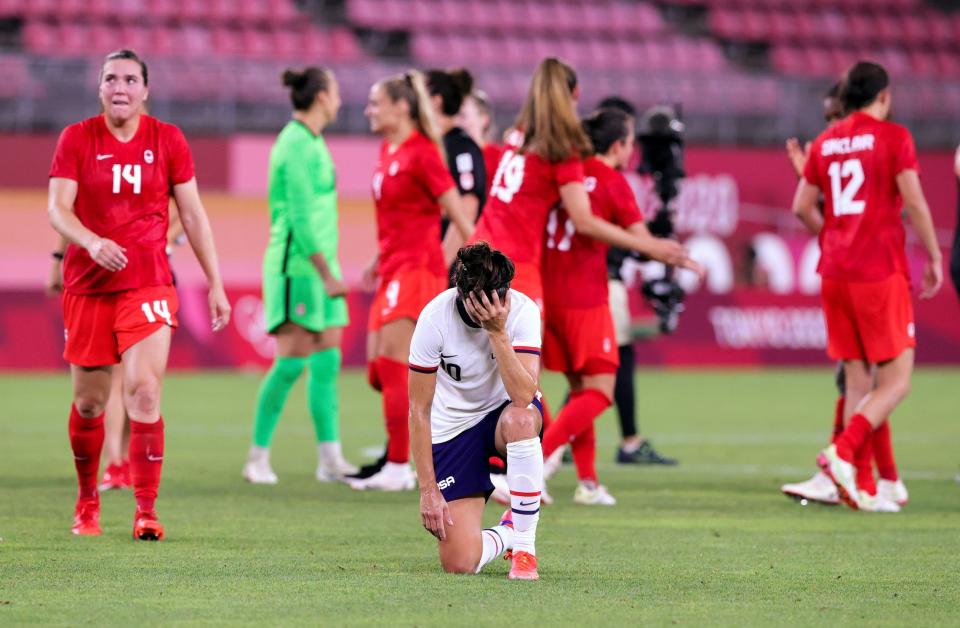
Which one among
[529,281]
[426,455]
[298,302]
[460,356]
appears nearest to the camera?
[426,455]

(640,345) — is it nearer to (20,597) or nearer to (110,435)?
(110,435)

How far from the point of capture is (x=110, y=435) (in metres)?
8.48

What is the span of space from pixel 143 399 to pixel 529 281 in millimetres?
2112

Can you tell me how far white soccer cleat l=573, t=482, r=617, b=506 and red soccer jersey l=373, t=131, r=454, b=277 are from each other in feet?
4.81

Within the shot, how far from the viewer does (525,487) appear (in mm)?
5562

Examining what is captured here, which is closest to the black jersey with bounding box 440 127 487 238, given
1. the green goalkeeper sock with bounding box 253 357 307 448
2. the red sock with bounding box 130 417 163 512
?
the green goalkeeper sock with bounding box 253 357 307 448

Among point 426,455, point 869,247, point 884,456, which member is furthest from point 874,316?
point 426,455

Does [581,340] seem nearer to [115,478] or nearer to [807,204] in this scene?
[807,204]

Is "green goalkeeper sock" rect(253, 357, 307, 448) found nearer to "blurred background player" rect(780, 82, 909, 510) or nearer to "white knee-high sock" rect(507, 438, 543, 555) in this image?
"blurred background player" rect(780, 82, 909, 510)

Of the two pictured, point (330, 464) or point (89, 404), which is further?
point (330, 464)

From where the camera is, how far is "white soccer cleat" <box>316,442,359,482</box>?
887 centimetres

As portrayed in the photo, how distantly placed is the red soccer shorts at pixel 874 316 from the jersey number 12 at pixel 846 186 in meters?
0.37

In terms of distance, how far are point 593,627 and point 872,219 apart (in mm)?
3821

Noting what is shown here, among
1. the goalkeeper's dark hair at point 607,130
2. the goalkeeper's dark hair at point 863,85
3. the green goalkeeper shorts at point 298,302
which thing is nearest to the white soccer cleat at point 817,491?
the goalkeeper's dark hair at point 863,85
